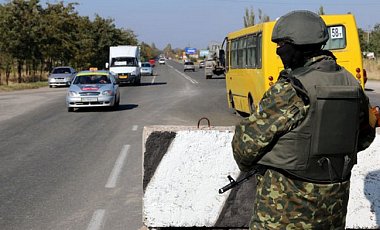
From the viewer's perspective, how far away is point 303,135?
2.46 meters

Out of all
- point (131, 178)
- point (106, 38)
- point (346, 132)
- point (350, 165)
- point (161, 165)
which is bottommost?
point (131, 178)

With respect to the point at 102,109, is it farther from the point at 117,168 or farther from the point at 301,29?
the point at 301,29

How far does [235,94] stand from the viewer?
53.7ft

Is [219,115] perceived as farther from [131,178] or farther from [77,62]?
[77,62]

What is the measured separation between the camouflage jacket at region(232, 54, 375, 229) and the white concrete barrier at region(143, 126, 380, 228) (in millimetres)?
1809

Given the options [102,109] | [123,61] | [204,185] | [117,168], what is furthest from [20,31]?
[204,185]

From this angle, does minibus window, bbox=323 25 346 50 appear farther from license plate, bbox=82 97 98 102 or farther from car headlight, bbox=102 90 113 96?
license plate, bbox=82 97 98 102

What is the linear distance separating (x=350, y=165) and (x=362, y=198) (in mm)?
1999

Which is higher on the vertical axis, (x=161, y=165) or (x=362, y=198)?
(x=161, y=165)

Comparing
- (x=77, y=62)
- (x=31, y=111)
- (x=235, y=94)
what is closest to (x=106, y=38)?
(x=77, y=62)

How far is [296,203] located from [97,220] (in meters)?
3.50

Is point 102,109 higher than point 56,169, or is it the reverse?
point 102,109

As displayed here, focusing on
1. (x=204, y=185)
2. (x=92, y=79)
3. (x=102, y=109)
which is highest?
(x=92, y=79)

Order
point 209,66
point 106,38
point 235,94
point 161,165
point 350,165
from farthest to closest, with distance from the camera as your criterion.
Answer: point 106,38 → point 209,66 → point 235,94 → point 161,165 → point 350,165
